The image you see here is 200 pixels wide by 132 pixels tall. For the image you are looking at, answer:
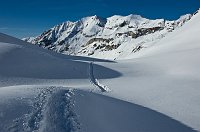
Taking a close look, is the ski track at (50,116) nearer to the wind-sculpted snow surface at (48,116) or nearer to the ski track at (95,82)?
the wind-sculpted snow surface at (48,116)

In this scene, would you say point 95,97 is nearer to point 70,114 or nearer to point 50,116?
point 70,114

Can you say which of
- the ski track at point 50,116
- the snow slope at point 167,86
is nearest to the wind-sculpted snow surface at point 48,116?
the ski track at point 50,116

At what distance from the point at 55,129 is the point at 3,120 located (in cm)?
243

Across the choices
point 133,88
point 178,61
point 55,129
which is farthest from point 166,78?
point 55,129

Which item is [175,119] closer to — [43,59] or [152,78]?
[152,78]

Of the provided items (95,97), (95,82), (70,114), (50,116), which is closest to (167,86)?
(95,82)

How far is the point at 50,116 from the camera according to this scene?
685 inches

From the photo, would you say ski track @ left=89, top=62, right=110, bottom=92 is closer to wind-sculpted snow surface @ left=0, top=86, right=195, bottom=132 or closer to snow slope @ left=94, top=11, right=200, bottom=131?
snow slope @ left=94, top=11, right=200, bottom=131

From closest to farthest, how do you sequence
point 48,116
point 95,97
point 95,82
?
point 48,116 < point 95,97 < point 95,82

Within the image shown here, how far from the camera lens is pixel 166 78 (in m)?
35.8

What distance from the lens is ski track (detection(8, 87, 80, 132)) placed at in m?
15.7

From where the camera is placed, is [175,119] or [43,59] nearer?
[175,119]

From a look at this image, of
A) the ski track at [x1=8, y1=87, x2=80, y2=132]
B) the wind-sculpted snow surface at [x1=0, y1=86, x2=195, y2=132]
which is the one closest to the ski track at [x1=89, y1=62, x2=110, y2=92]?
the wind-sculpted snow surface at [x1=0, y1=86, x2=195, y2=132]

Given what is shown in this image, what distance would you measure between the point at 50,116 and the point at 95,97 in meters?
6.58
